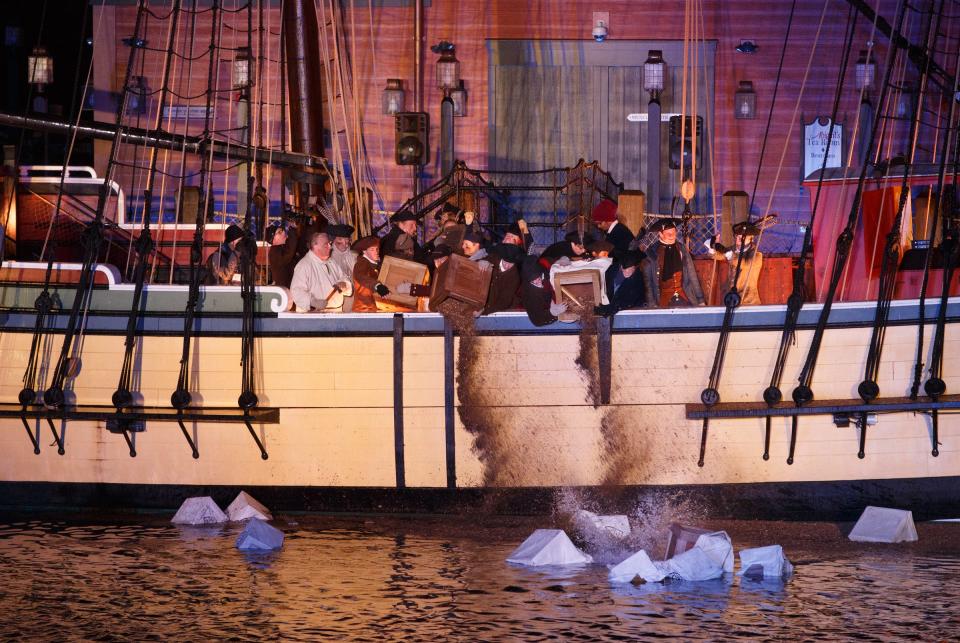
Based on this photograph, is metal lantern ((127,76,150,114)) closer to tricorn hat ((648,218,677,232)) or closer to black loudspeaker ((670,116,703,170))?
black loudspeaker ((670,116,703,170))

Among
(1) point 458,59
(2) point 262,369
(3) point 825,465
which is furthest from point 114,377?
(1) point 458,59

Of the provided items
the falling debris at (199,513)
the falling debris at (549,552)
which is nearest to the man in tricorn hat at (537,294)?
the falling debris at (549,552)

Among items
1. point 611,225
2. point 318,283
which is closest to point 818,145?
point 611,225

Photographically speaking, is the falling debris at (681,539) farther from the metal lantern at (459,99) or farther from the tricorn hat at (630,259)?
the metal lantern at (459,99)

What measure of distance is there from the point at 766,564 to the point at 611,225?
4159 mm

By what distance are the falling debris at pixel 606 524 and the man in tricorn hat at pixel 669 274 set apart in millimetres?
1950

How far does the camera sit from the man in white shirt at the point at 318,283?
440 inches

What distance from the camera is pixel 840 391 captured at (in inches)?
416

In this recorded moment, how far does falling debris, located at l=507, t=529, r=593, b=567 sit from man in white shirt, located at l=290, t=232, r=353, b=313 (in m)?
2.94

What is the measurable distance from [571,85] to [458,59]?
4.72 ft

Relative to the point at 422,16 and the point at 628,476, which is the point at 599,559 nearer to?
the point at 628,476

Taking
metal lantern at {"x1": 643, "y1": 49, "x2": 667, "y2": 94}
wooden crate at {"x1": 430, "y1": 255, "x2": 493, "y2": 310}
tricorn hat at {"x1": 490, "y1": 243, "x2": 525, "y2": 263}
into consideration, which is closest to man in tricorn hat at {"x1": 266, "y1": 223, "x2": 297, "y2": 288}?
wooden crate at {"x1": 430, "y1": 255, "x2": 493, "y2": 310}

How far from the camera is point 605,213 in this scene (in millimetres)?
11938

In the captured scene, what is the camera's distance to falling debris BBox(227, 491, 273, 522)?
10.9m
